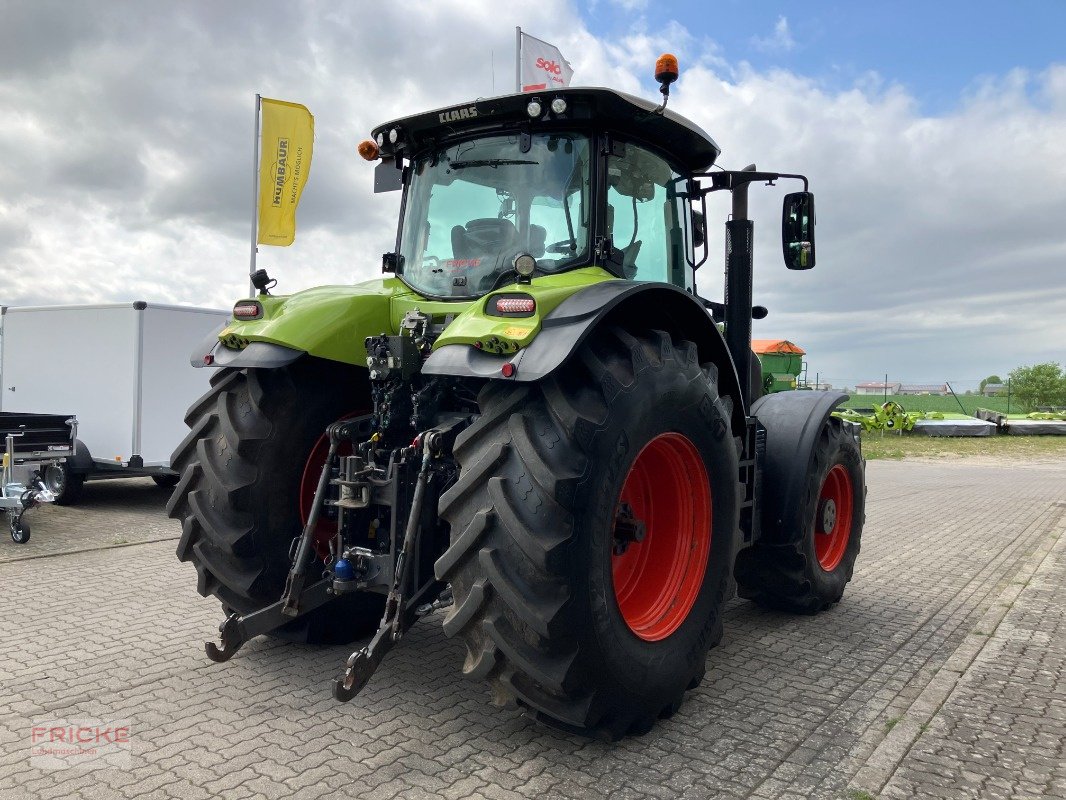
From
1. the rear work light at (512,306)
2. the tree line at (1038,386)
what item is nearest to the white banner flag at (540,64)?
the rear work light at (512,306)

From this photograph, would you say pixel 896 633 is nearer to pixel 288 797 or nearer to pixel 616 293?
pixel 616 293

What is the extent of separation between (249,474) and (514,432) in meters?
1.57

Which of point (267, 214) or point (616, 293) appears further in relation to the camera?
point (267, 214)

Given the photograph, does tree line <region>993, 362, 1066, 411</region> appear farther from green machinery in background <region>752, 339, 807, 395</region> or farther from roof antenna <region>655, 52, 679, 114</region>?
roof antenna <region>655, 52, 679, 114</region>

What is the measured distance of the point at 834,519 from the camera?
18.0ft

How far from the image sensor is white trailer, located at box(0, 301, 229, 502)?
978cm

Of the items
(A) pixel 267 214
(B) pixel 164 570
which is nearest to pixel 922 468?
(A) pixel 267 214

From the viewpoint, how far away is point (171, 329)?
1012cm

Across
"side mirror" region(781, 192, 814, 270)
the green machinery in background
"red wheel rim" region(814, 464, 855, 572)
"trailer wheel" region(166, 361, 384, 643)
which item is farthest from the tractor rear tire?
the green machinery in background

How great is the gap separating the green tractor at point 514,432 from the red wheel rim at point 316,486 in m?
0.02

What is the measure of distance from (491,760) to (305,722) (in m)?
0.86

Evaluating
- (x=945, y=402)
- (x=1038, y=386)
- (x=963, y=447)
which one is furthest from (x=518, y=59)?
(x=1038, y=386)

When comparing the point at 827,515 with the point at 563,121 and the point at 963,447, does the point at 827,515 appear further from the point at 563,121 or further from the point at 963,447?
the point at 963,447

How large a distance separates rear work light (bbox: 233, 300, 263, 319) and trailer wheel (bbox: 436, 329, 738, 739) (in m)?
1.50
